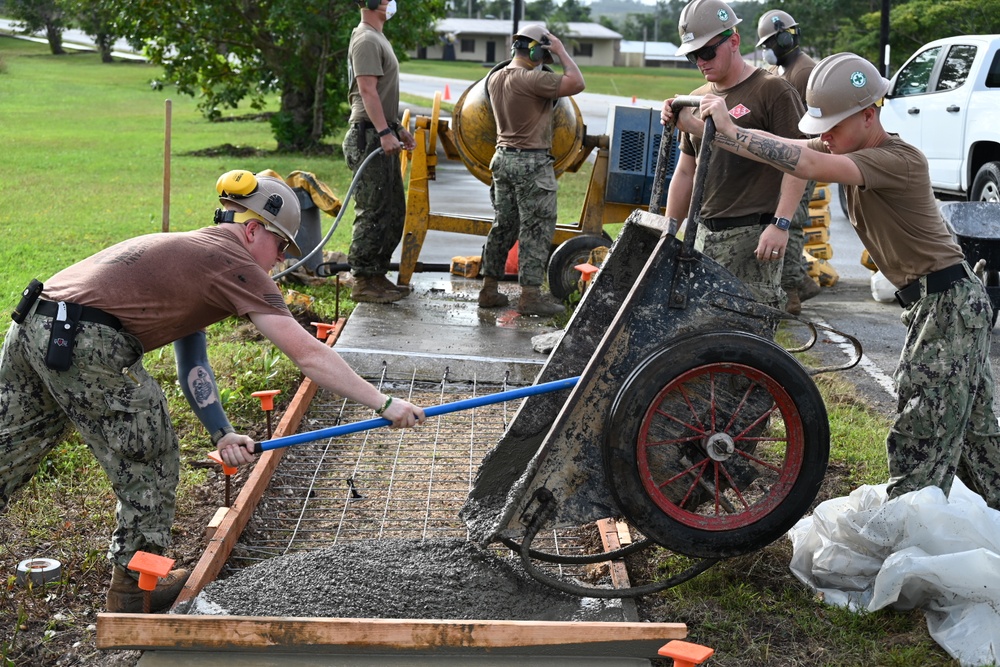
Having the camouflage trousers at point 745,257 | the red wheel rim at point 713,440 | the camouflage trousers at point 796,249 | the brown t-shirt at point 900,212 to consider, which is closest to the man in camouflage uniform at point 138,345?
the red wheel rim at point 713,440

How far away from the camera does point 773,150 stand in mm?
3609

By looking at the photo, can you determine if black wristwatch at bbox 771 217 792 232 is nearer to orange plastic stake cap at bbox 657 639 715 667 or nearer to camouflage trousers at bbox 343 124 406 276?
orange plastic stake cap at bbox 657 639 715 667

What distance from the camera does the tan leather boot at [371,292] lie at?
26.5 ft

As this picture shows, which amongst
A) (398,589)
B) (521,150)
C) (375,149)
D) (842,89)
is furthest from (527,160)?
(398,589)

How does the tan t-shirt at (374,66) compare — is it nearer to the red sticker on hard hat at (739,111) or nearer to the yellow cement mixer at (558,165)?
the yellow cement mixer at (558,165)

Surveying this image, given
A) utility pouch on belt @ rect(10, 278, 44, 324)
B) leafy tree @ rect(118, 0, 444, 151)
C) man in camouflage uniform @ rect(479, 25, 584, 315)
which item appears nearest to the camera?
utility pouch on belt @ rect(10, 278, 44, 324)

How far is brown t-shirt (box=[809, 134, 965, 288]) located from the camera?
3.60 metres

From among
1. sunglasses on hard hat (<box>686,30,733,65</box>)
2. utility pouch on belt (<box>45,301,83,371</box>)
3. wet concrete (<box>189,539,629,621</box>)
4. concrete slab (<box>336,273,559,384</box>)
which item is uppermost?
sunglasses on hard hat (<box>686,30,733,65</box>)

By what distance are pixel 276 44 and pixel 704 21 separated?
14723 millimetres

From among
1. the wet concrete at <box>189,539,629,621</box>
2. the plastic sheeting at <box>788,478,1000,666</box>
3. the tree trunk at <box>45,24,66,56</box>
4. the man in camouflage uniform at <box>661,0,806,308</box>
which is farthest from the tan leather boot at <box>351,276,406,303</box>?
the tree trunk at <box>45,24,66,56</box>

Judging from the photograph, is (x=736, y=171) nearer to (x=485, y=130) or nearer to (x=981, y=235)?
(x=981, y=235)

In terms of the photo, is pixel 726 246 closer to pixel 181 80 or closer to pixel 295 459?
pixel 295 459

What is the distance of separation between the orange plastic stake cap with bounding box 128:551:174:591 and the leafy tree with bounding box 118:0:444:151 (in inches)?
569

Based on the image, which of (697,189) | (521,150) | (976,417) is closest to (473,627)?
(697,189)
